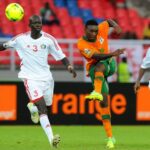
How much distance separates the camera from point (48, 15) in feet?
80.6

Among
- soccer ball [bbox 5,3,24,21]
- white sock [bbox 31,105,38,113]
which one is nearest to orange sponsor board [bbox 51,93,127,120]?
white sock [bbox 31,105,38,113]

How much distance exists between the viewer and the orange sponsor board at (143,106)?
19.3m

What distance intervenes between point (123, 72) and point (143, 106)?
4.23 feet

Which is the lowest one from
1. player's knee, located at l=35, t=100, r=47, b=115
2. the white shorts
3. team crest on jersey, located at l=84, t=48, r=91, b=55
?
player's knee, located at l=35, t=100, r=47, b=115

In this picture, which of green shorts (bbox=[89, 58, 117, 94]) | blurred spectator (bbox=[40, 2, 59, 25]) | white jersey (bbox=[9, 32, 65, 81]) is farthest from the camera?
blurred spectator (bbox=[40, 2, 59, 25])

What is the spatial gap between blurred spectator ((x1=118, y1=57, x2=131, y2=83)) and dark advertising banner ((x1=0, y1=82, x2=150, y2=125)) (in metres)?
0.84

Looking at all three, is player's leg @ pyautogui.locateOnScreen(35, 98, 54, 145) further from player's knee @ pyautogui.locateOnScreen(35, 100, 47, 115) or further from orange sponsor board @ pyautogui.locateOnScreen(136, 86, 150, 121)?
orange sponsor board @ pyautogui.locateOnScreen(136, 86, 150, 121)

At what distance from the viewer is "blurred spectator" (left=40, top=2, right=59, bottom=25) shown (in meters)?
24.2
